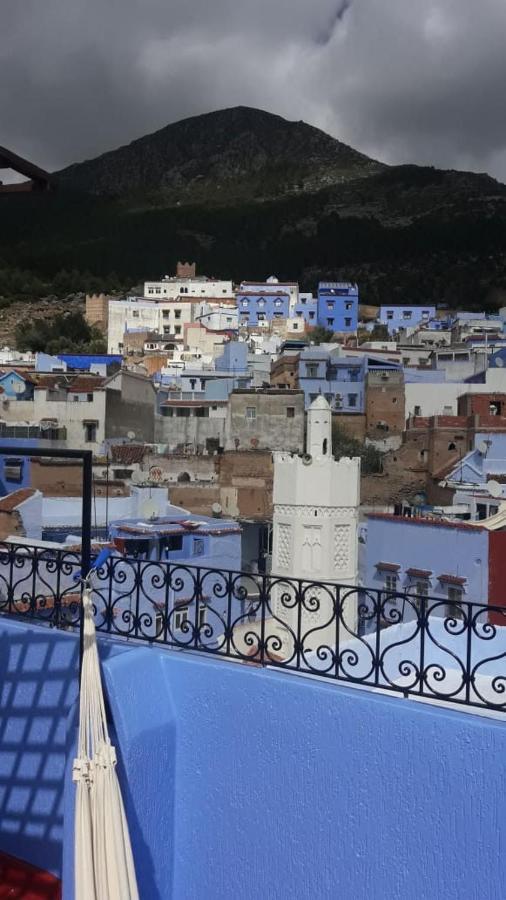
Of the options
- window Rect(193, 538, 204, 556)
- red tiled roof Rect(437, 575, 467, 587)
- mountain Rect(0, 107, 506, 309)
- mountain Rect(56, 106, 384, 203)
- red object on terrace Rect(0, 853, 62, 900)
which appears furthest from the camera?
mountain Rect(56, 106, 384, 203)

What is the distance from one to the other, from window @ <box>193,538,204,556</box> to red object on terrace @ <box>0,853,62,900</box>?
13505 millimetres

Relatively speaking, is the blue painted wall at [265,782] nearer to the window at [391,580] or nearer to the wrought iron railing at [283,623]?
the wrought iron railing at [283,623]

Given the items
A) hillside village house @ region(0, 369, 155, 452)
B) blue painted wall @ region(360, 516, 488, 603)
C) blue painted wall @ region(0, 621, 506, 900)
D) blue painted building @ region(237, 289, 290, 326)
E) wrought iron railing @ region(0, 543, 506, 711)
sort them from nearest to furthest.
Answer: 1. blue painted wall @ region(0, 621, 506, 900)
2. wrought iron railing @ region(0, 543, 506, 711)
3. blue painted wall @ region(360, 516, 488, 603)
4. hillside village house @ region(0, 369, 155, 452)
5. blue painted building @ region(237, 289, 290, 326)

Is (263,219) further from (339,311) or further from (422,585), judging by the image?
(422,585)

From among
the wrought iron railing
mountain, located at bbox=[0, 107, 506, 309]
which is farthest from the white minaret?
mountain, located at bbox=[0, 107, 506, 309]

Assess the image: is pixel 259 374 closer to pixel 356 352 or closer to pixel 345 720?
pixel 356 352

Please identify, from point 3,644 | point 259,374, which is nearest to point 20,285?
point 259,374

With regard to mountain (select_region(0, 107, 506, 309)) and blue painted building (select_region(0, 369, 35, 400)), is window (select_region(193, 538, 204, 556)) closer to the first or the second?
blue painted building (select_region(0, 369, 35, 400))

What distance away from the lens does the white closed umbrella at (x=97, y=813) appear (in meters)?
3.30

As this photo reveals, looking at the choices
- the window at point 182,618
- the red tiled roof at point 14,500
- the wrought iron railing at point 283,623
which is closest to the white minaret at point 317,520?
the red tiled roof at point 14,500

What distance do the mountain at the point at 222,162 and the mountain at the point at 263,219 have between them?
0.28 meters

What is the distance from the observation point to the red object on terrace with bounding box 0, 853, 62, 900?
412 cm

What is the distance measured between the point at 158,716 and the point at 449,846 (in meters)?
1.40

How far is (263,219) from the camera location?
11525cm
